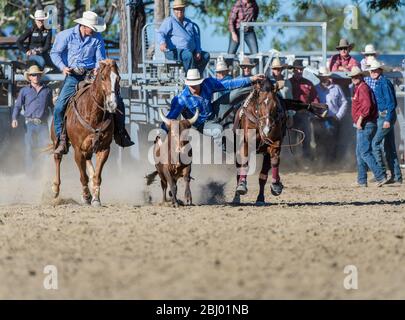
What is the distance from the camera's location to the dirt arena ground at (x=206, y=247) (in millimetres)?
7961

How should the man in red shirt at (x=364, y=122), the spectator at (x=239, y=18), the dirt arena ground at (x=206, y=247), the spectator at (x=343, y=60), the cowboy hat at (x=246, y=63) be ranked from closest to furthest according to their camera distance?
the dirt arena ground at (x=206, y=247), the man in red shirt at (x=364, y=122), the cowboy hat at (x=246, y=63), the spectator at (x=343, y=60), the spectator at (x=239, y=18)

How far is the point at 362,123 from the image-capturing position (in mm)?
17609

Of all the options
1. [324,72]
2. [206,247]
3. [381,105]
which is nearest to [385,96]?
[381,105]

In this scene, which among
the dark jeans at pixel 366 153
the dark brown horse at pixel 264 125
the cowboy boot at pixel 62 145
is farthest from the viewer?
the dark jeans at pixel 366 153

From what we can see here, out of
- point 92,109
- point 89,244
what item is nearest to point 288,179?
point 92,109

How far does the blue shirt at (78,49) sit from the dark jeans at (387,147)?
519cm

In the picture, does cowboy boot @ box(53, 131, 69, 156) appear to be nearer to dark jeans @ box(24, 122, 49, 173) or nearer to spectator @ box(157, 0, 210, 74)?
A: dark jeans @ box(24, 122, 49, 173)

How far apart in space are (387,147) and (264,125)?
193 inches

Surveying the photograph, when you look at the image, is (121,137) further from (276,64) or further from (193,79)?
(276,64)

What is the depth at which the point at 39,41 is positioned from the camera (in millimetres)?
19797

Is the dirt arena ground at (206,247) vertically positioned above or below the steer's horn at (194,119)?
below

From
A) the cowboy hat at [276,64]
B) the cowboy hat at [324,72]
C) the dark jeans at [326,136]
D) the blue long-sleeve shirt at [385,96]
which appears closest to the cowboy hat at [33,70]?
the cowboy hat at [276,64]

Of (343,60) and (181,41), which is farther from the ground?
(181,41)

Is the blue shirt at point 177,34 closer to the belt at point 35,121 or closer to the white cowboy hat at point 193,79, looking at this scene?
the belt at point 35,121
